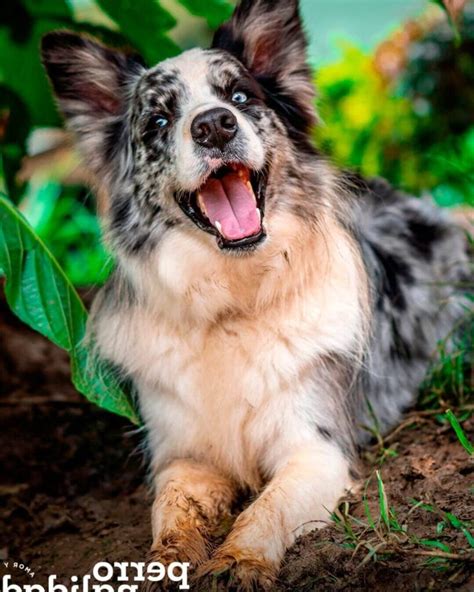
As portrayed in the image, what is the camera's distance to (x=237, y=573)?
228 cm

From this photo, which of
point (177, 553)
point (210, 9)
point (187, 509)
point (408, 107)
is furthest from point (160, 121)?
point (408, 107)

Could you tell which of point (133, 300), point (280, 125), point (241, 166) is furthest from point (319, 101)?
point (133, 300)

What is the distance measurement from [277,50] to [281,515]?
1781 millimetres

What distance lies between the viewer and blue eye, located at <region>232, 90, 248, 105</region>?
303cm

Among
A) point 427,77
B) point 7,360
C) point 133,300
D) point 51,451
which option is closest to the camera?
point 133,300

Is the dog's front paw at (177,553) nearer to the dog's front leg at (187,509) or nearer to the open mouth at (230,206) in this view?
the dog's front leg at (187,509)

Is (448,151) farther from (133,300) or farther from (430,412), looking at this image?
(133,300)

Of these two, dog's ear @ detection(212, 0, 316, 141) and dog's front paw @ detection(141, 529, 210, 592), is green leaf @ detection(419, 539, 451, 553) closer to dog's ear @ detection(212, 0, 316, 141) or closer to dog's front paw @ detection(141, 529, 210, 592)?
dog's front paw @ detection(141, 529, 210, 592)

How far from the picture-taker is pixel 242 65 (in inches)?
123

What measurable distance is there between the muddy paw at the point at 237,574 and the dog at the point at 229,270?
0.25 meters

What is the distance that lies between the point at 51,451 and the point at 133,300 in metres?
1.03

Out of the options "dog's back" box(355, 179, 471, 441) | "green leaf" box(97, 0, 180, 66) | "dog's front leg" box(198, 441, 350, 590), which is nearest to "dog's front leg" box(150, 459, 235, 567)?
"dog's front leg" box(198, 441, 350, 590)

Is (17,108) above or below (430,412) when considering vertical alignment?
above

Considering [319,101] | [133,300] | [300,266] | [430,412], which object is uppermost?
[319,101]
